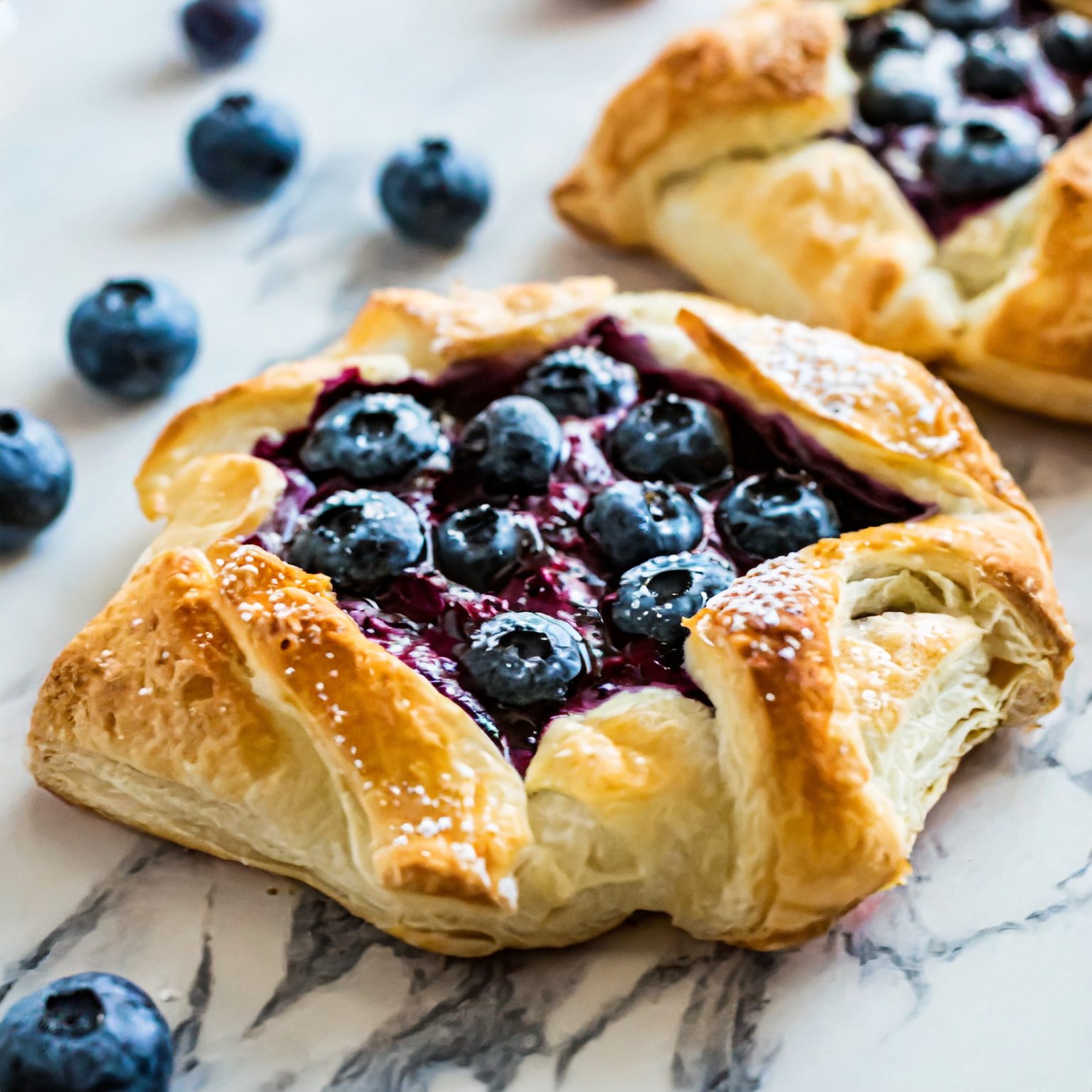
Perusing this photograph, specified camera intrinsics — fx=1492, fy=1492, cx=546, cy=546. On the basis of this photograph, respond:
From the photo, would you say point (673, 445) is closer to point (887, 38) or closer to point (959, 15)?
point (887, 38)

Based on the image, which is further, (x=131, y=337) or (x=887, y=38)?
(x=887, y=38)

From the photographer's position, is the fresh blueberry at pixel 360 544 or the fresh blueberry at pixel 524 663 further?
the fresh blueberry at pixel 360 544

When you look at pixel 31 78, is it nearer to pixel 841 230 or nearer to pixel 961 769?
pixel 841 230

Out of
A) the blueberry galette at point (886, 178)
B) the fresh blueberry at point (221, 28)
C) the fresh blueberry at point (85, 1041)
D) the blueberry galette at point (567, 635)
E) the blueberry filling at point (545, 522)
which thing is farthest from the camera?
the fresh blueberry at point (221, 28)

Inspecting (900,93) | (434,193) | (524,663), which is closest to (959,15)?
(900,93)

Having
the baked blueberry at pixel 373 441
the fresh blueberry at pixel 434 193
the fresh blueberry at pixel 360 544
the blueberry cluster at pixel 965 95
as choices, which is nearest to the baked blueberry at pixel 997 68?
the blueberry cluster at pixel 965 95

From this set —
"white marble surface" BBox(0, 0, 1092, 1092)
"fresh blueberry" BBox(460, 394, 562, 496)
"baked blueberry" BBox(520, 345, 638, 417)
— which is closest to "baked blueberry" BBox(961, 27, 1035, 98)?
"white marble surface" BBox(0, 0, 1092, 1092)

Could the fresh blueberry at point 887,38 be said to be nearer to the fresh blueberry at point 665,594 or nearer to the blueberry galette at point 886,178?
the blueberry galette at point 886,178
